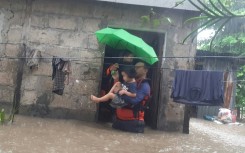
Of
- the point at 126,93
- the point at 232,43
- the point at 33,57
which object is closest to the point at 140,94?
the point at 126,93

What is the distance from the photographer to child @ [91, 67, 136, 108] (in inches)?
219

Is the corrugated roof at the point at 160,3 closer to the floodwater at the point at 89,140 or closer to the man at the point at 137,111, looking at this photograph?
the man at the point at 137,111

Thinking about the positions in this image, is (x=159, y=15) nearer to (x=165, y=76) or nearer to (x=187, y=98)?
(x=165, y=76)

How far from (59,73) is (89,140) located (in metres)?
1.58

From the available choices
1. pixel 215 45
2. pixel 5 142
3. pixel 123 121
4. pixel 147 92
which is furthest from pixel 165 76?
pixel 215 45

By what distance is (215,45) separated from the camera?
559 inches

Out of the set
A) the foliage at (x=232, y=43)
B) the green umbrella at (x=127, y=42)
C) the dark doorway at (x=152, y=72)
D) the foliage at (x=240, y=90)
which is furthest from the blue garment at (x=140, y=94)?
the foliage at (x=240, y=90)

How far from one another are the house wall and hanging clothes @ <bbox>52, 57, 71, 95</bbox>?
44cm

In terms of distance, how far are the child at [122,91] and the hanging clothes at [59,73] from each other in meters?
0.70

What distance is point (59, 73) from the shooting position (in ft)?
19.1

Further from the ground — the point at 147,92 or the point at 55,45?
the point at 55,45

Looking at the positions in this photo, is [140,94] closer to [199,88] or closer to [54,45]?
[199,88]

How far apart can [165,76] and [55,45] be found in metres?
2.33

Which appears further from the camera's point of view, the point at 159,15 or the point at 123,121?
the point at 159,15
